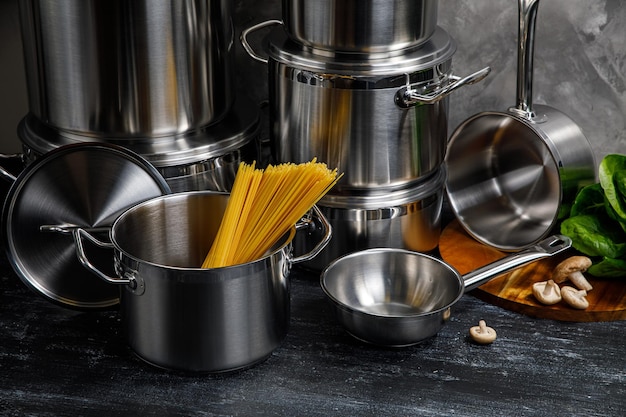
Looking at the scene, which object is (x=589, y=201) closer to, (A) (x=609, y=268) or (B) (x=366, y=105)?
(A) (x=609, y=268)

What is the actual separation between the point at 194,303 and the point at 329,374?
0.58 ft

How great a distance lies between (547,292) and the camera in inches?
44.1

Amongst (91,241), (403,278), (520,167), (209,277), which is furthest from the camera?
(520,167)

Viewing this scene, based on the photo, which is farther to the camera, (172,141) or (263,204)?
(172,141)

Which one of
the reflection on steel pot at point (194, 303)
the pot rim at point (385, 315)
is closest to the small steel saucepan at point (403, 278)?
the pot rim at point (385, 315)

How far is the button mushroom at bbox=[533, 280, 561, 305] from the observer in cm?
111

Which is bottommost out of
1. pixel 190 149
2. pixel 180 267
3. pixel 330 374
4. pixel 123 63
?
pixel 330 374

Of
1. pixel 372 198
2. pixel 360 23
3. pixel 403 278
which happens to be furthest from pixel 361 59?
pixel 403 278

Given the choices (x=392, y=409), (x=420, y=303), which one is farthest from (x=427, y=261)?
(x=392, y=409)

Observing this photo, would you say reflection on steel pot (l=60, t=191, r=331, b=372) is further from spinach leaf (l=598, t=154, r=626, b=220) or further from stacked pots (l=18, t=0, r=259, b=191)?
spinach leaf (l=598, t=154, r=626, b=220)

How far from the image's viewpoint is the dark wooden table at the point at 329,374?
941 millimetres

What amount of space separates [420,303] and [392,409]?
0.21 metres

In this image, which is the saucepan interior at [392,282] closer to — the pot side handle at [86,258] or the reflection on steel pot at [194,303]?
the reflection on steel pot at [194,303]

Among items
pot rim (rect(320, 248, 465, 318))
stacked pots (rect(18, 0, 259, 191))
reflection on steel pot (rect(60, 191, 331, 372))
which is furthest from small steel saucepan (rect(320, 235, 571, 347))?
stacked pots (rect(18, 0, 259, 191))
